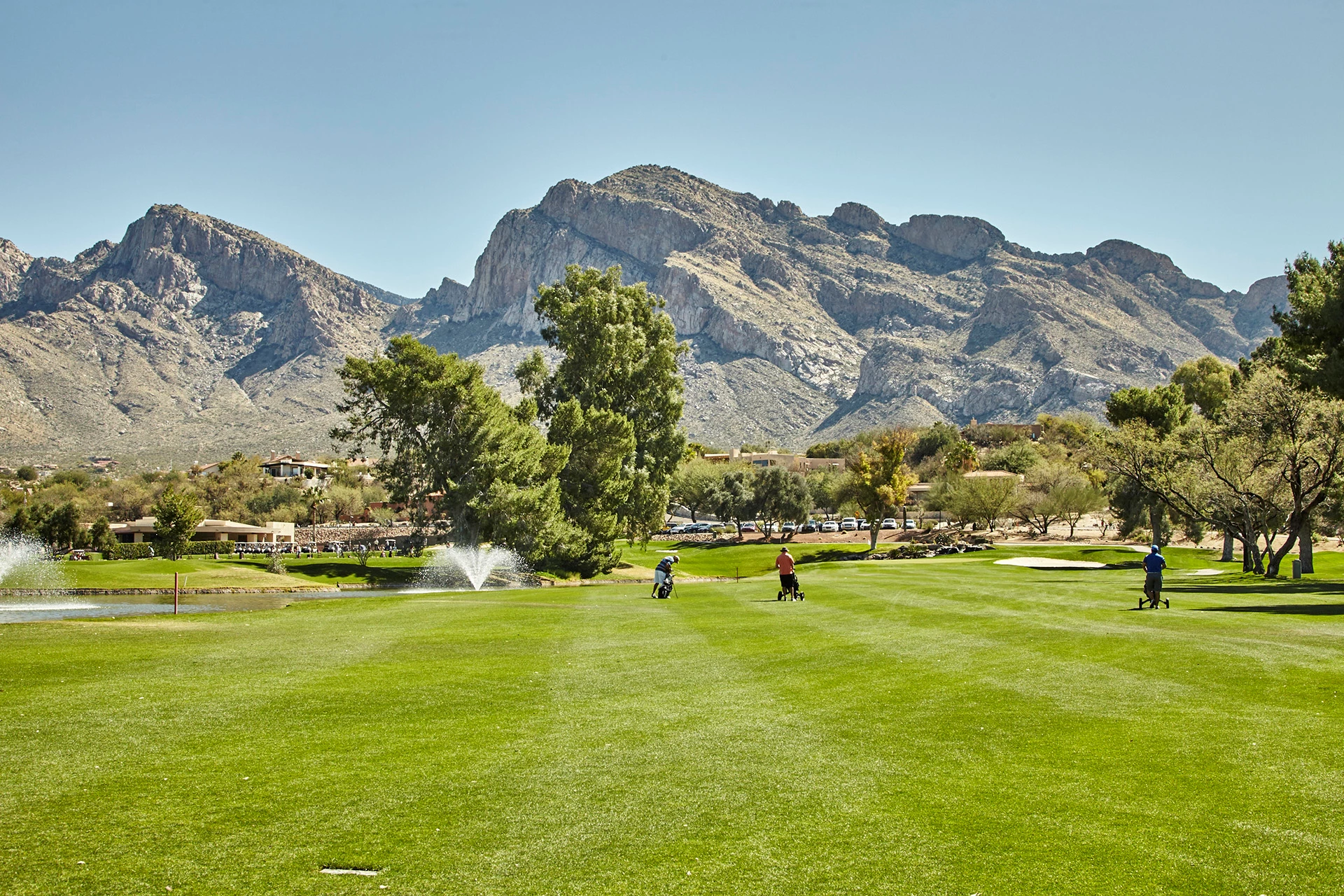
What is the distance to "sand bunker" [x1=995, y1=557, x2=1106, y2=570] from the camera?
50.2 metres

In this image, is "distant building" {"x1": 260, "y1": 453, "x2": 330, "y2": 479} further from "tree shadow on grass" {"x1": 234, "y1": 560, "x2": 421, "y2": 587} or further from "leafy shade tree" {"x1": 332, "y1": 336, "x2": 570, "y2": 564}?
"leafy shade tree" {"x1": 332, "y1": 336, "x2": 570, "y2": 564}

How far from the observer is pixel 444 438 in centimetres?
5206

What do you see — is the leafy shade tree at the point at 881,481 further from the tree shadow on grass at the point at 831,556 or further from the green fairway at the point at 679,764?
the green fairway at the point at 679,764

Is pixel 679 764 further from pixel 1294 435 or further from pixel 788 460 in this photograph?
pixel 788 460

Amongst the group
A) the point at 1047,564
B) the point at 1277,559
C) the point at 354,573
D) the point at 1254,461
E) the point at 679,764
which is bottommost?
the point at 354,573

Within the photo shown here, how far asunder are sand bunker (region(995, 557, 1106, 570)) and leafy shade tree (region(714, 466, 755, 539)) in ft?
165

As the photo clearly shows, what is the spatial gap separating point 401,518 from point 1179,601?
335 ft

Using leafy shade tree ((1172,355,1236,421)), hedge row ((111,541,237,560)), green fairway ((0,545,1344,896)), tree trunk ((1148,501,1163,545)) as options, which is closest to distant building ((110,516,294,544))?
hedge row ((111,541,237,560))

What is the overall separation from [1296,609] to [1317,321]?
1097 centimetres

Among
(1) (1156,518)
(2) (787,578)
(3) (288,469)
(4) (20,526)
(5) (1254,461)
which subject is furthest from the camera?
(3) (288,469)

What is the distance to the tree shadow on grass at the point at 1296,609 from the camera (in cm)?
2191

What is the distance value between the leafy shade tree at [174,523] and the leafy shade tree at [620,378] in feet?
70.1

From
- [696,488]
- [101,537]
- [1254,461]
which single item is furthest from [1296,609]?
[696,488]

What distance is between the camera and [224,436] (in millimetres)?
183625
